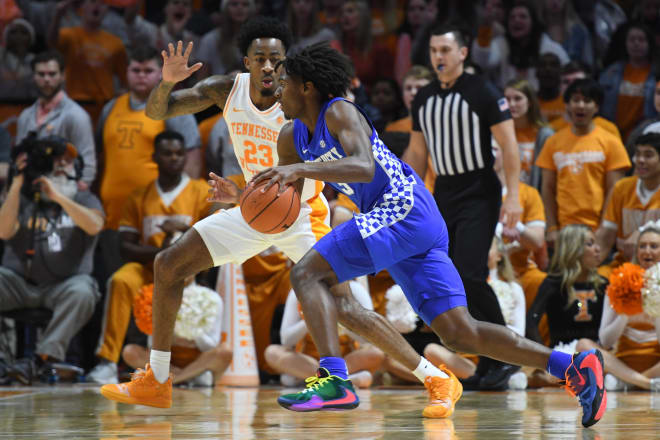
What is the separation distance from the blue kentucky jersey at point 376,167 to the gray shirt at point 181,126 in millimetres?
3793

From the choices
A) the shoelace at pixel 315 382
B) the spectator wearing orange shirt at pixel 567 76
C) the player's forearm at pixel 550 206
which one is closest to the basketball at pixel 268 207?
the shoelace at pixel 315 382

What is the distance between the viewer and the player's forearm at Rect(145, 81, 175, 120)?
16.0 ft

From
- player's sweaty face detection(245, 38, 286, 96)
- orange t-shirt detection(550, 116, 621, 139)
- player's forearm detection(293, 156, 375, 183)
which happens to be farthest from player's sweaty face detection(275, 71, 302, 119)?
orange t-shirt detection(550, 116, 621, 139)

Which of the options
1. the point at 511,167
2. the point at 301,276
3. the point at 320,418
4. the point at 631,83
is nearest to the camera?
the point at 301,276

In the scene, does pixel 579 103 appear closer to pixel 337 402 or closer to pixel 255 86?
pixel 255 86

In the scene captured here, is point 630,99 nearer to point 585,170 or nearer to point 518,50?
point 518,50

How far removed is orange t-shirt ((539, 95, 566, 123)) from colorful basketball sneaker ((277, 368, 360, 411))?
5.20 meters

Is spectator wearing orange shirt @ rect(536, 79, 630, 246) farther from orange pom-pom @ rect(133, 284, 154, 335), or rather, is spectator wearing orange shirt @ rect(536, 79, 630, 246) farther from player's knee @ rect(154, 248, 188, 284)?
player's knee @ rect(154, 248, 188, 284)

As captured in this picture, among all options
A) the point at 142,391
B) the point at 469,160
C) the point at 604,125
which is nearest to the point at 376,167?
the point at 142,391

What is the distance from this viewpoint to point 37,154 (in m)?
7.20

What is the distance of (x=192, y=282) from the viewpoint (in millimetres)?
6984

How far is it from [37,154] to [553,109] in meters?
4.25

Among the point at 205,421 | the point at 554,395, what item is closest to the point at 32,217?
the point at 205,421

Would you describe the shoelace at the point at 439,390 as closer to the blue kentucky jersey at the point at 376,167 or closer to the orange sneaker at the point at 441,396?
the orange sneaker at the point at 441,396
